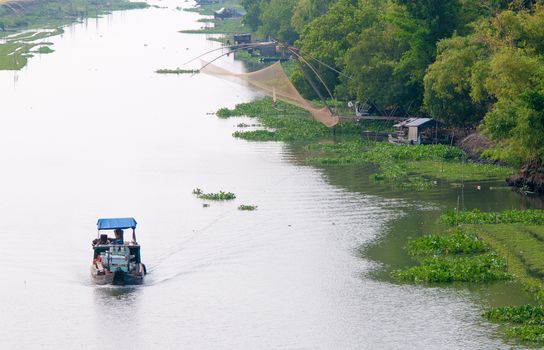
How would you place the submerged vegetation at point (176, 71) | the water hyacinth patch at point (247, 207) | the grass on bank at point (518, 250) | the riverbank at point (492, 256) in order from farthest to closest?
1. the submerged vegetation at point (176, 71)
2. the water hyacinth patch at point (247, 207)
3. the riverbank at point (492, 256)
4. the grass on bank at point (518, 250)

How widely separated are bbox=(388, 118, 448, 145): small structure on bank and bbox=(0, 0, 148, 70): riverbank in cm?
4472

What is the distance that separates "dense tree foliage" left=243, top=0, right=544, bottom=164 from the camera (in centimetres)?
4438

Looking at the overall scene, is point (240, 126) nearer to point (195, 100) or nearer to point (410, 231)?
point (195, 100)

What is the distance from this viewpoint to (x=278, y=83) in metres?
58.4

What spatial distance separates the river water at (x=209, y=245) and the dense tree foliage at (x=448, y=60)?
140 inches

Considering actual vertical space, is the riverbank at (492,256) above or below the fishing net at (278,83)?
below

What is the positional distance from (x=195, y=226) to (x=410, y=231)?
24.6 feet

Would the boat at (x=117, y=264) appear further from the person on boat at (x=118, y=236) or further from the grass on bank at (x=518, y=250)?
the grass on bank at (x=518, y=250)

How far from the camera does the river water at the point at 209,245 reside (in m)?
29.0

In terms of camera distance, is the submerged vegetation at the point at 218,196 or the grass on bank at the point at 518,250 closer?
the grass on bank at the point at 518,250

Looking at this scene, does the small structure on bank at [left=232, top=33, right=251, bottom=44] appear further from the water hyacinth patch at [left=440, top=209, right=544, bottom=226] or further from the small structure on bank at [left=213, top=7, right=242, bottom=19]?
the water hyacinth patch at [left=440, top=209, right=544, bottom=226]

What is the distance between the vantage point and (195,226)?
3953 centimetres

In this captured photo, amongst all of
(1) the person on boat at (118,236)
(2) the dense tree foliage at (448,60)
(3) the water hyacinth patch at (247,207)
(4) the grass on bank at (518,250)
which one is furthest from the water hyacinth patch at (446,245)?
(1) the person on boat at (118,236)

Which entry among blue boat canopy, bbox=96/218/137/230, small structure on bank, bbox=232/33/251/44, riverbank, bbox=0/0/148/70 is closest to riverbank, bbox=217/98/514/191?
blue boat canopy, bbox=96/218/137/230
